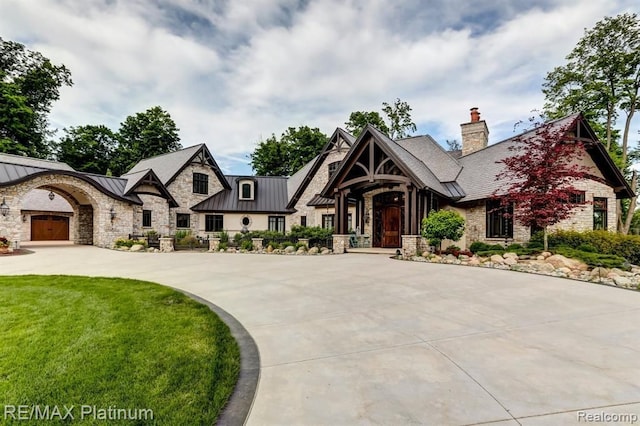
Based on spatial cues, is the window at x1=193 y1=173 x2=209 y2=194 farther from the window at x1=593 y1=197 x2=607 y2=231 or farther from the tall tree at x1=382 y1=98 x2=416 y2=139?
the window at x1=593 y1=197 x2=607 y2=231

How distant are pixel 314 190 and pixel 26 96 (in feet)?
111

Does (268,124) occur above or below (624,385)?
above

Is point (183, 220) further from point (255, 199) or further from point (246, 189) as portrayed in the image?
point (255, 199)

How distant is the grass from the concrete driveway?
47cm

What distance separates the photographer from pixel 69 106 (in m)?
33.9

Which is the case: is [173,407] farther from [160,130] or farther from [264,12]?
[160,130]

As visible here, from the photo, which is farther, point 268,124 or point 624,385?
point 268,124

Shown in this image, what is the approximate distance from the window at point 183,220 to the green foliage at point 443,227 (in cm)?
1784

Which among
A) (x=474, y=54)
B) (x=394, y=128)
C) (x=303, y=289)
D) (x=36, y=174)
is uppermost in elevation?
(x=394, y=128)

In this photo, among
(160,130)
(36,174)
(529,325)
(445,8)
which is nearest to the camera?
(529,325)

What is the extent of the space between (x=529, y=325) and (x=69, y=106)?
4545 cm

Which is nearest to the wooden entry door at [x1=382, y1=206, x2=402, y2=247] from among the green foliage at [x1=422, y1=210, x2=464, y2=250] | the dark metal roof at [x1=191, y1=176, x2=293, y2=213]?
the green foliage at [x1=422, y1=210, x2=464, y2=250]

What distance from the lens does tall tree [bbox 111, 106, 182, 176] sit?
35.3 m

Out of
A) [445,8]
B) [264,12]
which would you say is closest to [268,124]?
[264,12]
